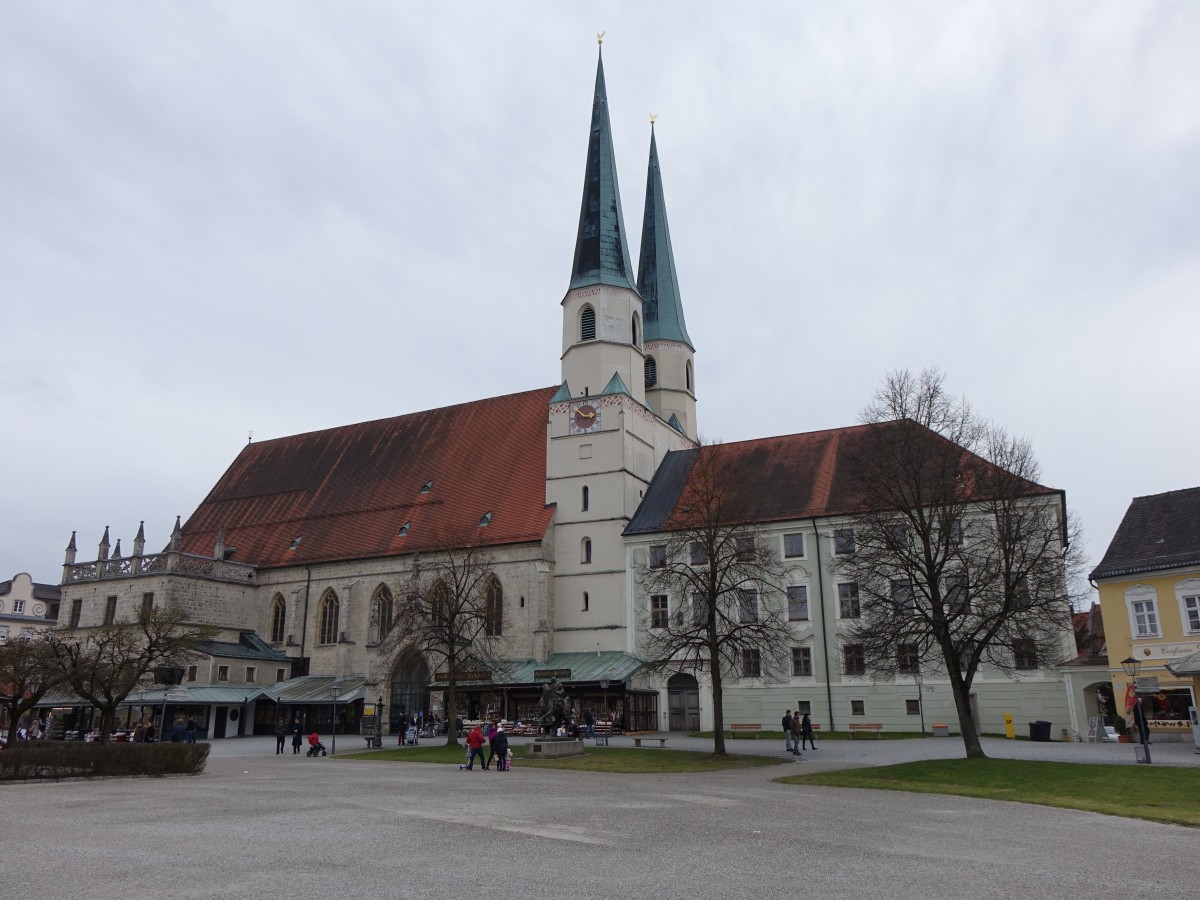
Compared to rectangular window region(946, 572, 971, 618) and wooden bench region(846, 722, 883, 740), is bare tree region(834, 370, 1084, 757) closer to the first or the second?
rectangular window region(946, 572, 971, 618)

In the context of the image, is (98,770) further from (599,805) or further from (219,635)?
(219,635)

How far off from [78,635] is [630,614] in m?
31.9

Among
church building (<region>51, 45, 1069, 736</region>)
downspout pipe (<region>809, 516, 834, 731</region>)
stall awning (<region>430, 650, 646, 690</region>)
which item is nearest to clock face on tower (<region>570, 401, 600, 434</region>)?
church building (<region>51, 45, 1069, 736</region>)

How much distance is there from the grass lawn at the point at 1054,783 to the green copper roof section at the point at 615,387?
2889cm

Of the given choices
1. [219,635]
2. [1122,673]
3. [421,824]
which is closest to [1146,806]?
[421,824]

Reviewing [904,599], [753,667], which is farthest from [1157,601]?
[753,667]

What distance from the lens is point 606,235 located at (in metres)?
53.7

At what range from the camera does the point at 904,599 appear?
2969 cm

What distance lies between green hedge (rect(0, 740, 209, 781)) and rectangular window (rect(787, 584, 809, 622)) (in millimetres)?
26394

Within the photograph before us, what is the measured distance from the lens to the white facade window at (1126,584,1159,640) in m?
35.2

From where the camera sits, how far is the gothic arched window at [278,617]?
55875 mm

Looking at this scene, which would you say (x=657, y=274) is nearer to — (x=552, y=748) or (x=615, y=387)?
(x=615, y=387)

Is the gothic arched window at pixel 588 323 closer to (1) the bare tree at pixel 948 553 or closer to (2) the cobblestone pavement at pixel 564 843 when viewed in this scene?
(1) the bare tree at pixel 948 553

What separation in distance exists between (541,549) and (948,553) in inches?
981
